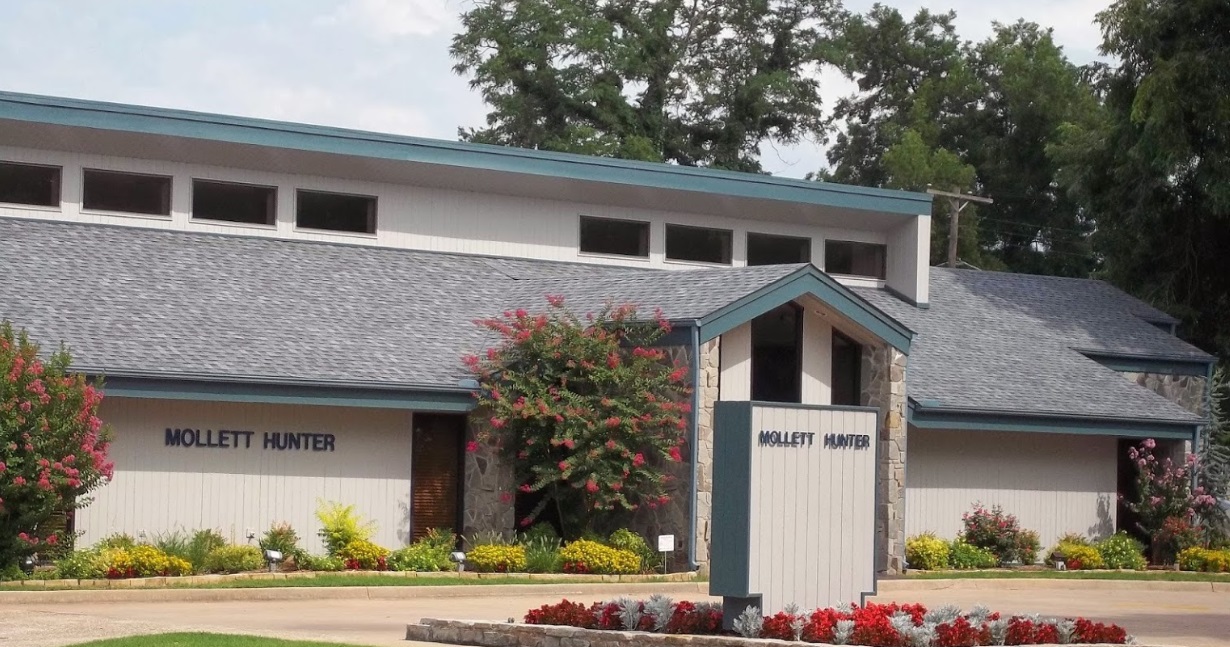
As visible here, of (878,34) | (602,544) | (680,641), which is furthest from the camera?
(878,34)

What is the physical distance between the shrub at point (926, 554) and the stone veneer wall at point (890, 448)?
2.84ft

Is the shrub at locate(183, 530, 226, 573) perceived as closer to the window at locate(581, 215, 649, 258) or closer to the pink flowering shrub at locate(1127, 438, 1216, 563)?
the window at locate(581, 215, 649, 258)

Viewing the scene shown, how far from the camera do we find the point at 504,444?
2798 centimetres

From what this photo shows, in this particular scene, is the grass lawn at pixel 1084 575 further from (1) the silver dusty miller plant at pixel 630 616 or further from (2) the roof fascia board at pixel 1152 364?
A: (1) the silver dusty miller plant at pixel 630 616

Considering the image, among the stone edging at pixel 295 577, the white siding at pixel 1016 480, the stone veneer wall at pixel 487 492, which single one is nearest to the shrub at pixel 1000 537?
the white siding at pixel 1016 480

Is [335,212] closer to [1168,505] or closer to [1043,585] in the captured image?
[1043,585]

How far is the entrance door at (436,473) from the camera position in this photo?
28.5 meters

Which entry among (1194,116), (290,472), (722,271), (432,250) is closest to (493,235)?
(432,250)

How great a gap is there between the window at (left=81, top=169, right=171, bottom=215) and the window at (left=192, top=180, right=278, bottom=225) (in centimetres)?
56

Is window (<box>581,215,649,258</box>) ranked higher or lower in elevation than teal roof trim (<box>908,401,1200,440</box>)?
higher

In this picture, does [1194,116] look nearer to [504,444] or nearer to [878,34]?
[504,444]

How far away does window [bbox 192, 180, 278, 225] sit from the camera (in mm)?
31328

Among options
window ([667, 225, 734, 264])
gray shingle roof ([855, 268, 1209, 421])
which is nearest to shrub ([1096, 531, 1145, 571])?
gray shingle roof ([855, 268, 1209, 421])

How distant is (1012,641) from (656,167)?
1863 centimetres
